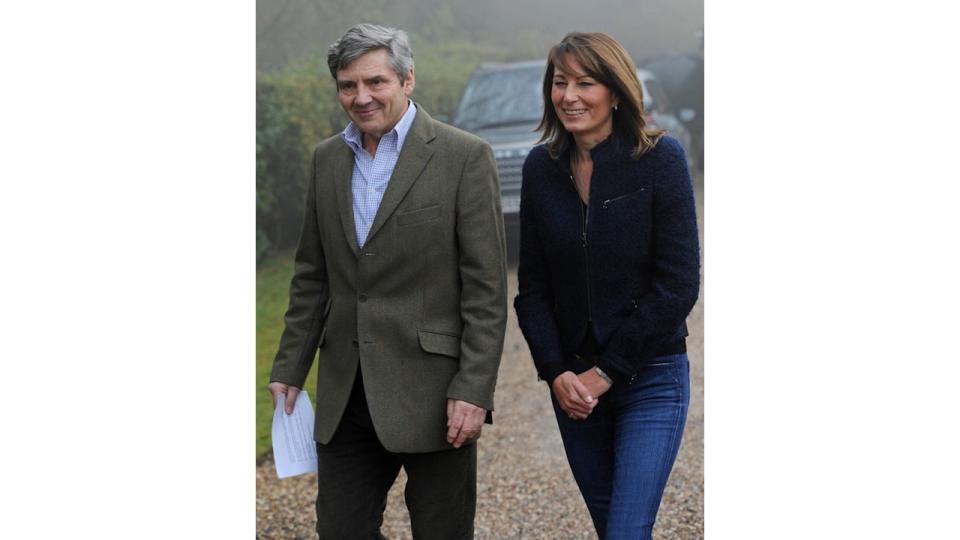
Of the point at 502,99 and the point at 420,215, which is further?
the point at 502,99

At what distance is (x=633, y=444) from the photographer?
2.65 meters

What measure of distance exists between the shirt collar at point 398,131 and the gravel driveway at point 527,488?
1.87m

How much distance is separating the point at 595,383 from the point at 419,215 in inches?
24.2

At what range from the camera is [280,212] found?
5.14 metres

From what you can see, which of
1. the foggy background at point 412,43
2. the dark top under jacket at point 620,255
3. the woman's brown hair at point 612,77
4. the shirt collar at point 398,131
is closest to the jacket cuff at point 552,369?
the dark top under jacket at point 620,255

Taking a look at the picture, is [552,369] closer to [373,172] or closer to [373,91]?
[373,172]

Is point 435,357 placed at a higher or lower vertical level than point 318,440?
higher

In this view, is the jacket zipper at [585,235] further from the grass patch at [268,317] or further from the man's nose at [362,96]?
the grass patch at [268,317]

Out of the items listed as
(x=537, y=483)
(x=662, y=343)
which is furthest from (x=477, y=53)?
(x=662, y=343)

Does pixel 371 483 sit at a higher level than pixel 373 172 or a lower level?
lower

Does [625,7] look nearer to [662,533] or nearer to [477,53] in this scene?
[477,53]

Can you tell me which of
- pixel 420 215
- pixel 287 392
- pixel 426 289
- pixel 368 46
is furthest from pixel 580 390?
pixel 368 46

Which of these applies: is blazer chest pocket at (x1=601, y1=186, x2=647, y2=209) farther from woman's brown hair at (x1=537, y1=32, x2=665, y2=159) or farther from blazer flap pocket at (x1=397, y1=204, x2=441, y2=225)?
blazer flap pocket at (x1=397, y1=204, x2=441, y2=225)

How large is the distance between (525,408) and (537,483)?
1.96ft
